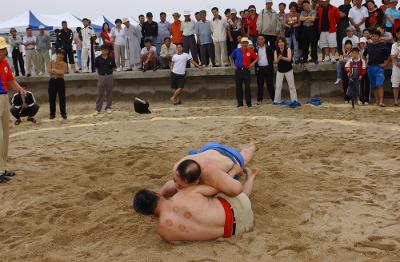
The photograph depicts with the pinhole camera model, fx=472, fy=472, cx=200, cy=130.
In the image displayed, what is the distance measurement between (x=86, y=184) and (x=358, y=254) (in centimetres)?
292

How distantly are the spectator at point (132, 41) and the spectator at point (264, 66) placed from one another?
3506mm

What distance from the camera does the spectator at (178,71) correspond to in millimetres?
11039

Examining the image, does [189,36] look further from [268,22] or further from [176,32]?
[268,22]

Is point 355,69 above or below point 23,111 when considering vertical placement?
above

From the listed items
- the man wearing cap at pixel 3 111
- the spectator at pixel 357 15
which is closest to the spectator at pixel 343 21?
the spectator at pixel 357 15

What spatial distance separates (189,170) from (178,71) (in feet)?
26.2

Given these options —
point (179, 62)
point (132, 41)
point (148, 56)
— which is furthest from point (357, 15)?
point (132, 41)

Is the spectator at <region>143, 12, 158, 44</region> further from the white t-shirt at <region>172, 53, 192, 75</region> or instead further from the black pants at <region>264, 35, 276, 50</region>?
the black pants at <region>264, 35, 276, 50</region>

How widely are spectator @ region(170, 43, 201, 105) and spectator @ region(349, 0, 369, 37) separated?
3739 millimetres

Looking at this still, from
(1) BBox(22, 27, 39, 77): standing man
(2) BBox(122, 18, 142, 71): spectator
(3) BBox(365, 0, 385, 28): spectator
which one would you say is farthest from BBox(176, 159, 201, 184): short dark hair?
(1) BBox(22, 27, 39, 77): standing man

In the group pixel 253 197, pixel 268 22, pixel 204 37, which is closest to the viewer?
pixel 253 197

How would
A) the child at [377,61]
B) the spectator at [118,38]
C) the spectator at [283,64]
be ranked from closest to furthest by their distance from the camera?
the child at [377,61]
the spectator at [283,64]
the spectator at [118,38]

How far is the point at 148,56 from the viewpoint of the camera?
11.8 m

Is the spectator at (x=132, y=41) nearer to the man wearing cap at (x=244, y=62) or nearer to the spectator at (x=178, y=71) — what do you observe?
the spectator at (x=178, y=71)
